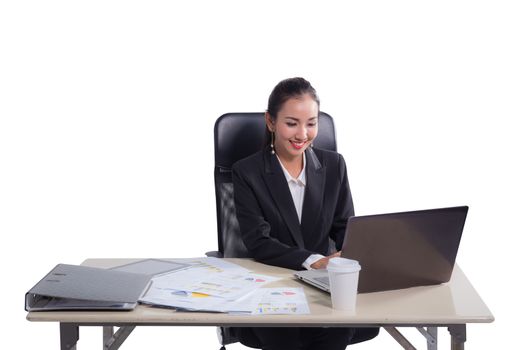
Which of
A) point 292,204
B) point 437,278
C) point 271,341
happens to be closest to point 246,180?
point 292,204

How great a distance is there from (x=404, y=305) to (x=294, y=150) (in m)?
1.00

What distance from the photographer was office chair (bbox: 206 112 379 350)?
3613 mm

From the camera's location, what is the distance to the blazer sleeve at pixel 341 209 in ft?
11.4

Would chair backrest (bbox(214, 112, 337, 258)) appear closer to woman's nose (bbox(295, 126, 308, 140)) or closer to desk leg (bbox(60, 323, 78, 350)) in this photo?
woman's nose (bbox(295, 126, 308, 140))

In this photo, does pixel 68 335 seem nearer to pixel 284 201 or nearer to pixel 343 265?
pixel 343 265

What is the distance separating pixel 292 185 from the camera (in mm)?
3434

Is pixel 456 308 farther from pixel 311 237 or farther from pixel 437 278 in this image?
pixel 311 237

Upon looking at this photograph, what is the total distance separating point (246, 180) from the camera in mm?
3363

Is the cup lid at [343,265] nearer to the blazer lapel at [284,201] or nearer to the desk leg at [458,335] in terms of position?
the desk leg at [458,335]

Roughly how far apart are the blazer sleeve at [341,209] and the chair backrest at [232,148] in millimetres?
232

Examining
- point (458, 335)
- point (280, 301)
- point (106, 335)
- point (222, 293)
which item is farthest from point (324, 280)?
point (106, 335)

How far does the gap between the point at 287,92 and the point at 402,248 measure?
3.35ft

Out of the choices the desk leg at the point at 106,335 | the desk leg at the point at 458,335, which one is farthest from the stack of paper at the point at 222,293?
the desk leg at the point at 106,335

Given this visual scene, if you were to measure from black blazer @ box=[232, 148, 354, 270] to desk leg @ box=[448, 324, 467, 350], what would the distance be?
899 millimetres
